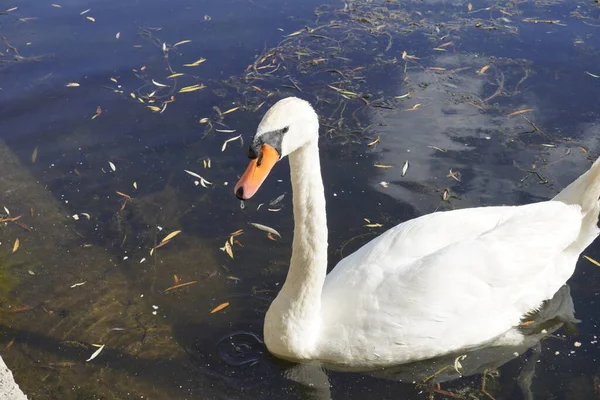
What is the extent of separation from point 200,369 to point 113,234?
197 centimetres

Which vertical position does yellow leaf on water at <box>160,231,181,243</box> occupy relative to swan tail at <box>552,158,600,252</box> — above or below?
below

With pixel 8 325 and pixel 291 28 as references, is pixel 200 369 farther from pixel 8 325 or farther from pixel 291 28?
pixel 291 28

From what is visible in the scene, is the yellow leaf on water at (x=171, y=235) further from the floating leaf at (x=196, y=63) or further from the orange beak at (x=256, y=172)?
the floating leaf at (x=196, y=63)

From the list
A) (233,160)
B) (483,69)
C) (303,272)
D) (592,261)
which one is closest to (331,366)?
(303,272)

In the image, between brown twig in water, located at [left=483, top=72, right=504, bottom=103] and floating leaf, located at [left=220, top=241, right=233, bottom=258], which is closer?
floating leaf, located at [left=220, top=241, right=233, bottom=258]

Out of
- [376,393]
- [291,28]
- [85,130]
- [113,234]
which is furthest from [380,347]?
[291,28]

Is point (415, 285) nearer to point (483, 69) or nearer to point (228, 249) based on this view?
point (228, 249)

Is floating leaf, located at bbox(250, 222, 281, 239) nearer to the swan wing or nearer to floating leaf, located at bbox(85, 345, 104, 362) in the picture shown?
the swan wing

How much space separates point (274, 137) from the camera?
11.8 feet

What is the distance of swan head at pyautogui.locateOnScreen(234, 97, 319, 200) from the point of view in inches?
142

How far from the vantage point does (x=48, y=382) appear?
4.73 m

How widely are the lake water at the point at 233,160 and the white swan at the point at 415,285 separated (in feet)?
0.87

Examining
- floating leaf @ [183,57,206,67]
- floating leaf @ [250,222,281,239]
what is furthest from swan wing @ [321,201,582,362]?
floating leaf @ [183,57,206,67]

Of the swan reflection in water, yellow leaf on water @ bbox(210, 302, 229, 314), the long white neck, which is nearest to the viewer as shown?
the long white neck
